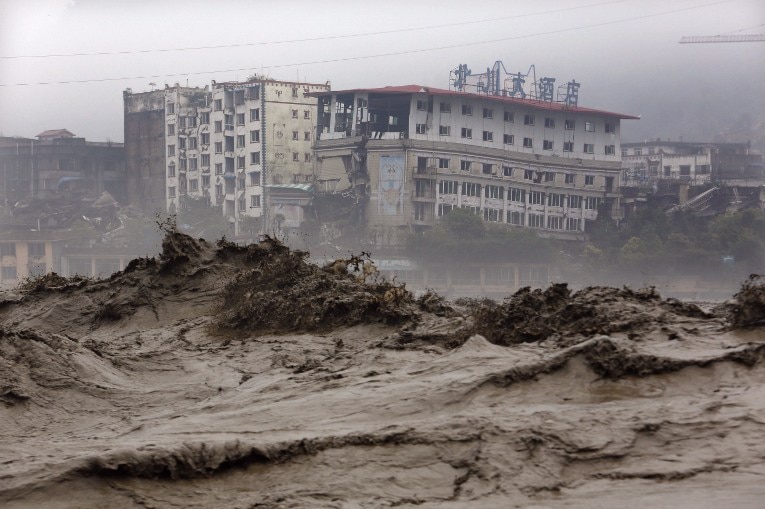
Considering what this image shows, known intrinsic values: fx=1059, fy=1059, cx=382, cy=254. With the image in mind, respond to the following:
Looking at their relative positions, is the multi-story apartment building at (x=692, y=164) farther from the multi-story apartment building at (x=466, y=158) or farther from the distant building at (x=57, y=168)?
the distant building at (x=57, y=168)

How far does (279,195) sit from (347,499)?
67.6 metres

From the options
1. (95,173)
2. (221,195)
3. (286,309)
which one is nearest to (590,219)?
(221,195)

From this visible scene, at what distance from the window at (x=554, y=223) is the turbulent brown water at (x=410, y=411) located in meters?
61.5

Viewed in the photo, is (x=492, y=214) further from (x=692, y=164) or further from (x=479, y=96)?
(x=692, y=164)

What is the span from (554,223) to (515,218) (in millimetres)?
3330

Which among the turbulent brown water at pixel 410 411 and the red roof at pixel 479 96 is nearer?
the turbulent brown water at pixel 410 411

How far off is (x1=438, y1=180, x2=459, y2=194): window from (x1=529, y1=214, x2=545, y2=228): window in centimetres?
599

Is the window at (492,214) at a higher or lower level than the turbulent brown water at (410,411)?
higher

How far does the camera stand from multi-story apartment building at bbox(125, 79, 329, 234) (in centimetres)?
7575

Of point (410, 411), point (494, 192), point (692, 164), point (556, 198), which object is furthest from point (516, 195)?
point (410, 411)

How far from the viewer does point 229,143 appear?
259ft

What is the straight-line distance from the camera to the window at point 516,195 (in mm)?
72000

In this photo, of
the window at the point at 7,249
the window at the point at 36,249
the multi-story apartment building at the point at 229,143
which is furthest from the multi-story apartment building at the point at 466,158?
→ the window at the point at 7,249

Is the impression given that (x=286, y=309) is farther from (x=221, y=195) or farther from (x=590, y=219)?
(x=221, y=195)
